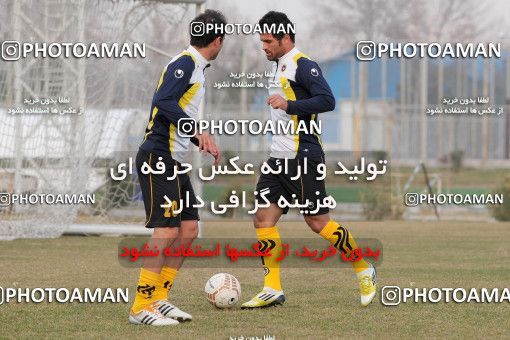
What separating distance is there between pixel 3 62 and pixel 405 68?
31.7 metres

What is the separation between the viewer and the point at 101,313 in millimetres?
8656

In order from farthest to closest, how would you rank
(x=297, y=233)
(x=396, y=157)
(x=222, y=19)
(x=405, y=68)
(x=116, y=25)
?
(x=405, y=68) → (x=396, y=157) → (x=297, y=233) → (x=116, y=25) → (x=222, y=19)

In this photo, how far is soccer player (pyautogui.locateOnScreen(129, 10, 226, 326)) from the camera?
801cm

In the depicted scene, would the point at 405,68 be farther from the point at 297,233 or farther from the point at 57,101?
the point at 57,101

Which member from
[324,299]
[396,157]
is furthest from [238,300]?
[396,157]

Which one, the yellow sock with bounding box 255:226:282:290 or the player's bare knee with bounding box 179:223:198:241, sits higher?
the player's bare knee with bounding box 179:223:198:241

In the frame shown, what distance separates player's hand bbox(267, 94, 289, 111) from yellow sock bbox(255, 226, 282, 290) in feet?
3.94

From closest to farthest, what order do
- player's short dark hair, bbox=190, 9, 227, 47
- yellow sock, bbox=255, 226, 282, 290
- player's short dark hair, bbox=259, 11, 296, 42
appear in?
player's short dark hair, bbox=190, 9, 227, 47
player's short dark hair, bbox=259, 11, 296, 42
yellow sock, bbox=255, 226, 282, 290

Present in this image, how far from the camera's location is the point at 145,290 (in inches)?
318
